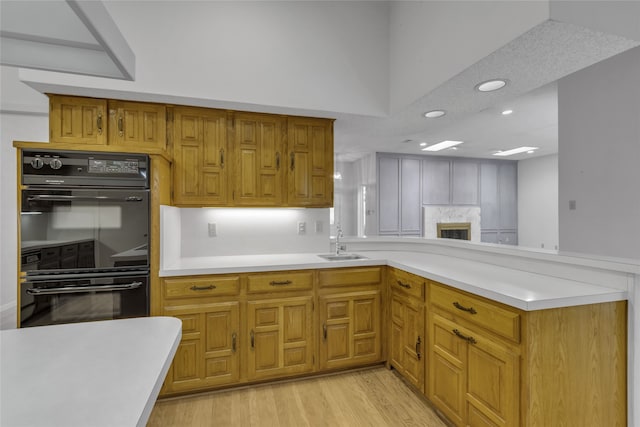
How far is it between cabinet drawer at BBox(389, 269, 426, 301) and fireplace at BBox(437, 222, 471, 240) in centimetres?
440

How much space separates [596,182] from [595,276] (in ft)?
6.23

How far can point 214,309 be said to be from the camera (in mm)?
2270

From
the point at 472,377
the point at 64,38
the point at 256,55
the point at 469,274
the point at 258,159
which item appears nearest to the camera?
the point at 64,38

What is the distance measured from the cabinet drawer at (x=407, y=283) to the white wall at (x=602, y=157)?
6.92 ft

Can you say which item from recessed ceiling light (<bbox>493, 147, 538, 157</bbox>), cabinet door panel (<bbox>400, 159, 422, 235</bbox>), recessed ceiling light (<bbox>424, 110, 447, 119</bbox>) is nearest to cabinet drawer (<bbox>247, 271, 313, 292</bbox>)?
recessed ceiling light (<bbox>424, 110, 447, 119</bbox>)

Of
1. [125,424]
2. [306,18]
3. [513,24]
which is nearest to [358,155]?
[306,18]

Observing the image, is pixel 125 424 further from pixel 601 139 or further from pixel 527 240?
pixel 527 240

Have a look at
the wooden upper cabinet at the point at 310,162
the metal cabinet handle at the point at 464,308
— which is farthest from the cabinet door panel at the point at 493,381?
the wooden upper cabinet at the point at 310,162

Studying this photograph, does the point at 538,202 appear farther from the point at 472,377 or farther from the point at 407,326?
the point at 472,377

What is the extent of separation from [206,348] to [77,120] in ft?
6.57

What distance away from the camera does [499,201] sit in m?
7.02

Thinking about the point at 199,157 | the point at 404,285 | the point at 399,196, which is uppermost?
the point at 199,157

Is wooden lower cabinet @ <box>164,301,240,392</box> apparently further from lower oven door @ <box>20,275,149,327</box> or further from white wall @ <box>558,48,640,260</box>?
white wall @ <box>558,48,640,260</box>

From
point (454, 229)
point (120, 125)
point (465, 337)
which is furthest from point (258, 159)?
point (454, 229)
